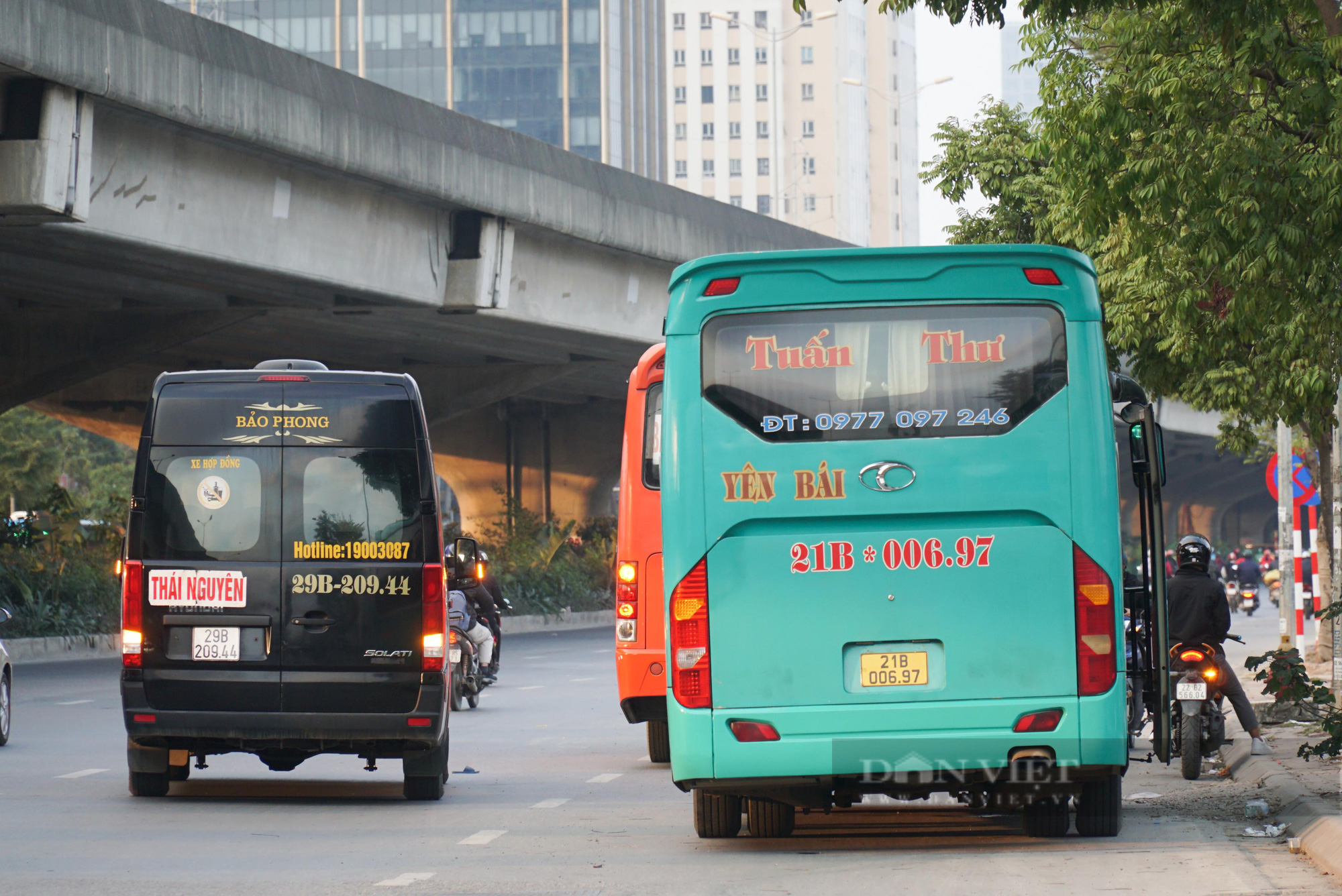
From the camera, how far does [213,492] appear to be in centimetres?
1163

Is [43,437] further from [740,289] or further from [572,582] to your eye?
[740,289]

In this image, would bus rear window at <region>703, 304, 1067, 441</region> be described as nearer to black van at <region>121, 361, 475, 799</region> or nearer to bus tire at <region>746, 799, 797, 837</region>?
bus tire at <region>746, 799, 797, 837</region>

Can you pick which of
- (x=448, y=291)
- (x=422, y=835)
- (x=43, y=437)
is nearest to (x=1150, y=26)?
(x=422, y=835)

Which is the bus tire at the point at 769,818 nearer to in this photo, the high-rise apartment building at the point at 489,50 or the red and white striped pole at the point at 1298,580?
the red and white striped pole at the point at 1298,580

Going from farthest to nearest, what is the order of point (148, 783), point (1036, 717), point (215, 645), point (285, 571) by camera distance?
1. point (148, 783)
2. point (285, 571)
3. point (215, 645)
4. point (1036, 717)

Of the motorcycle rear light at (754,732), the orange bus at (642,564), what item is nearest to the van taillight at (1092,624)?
the motorcycle rear light at (754,732)

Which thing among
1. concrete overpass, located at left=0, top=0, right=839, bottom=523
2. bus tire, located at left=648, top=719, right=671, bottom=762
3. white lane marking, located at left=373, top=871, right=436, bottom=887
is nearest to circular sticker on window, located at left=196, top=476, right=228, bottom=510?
white lane marking, located at left=373, top=871, right=436, bottom=887

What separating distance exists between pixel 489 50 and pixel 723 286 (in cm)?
12653

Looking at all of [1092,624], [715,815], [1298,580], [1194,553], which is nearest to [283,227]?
[1298,580]

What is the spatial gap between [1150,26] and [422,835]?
686cm

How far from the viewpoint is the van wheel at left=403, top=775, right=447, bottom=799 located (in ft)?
39.9

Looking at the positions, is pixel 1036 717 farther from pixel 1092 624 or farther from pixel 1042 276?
pixel 1042 276

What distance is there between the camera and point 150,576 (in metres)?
11.5

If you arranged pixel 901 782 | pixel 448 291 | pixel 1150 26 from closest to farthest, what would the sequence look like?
pixel 901 782 < pixel 1150 26 < pixel 448 291
